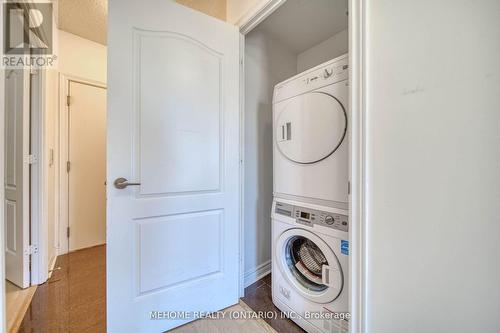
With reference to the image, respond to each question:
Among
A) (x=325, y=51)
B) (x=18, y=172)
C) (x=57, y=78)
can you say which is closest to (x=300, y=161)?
(x=325, y=51)

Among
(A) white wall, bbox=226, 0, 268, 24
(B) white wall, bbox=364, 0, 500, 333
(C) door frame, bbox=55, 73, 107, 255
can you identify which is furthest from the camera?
(C) door frame, bbox=55, 73, 107, 255

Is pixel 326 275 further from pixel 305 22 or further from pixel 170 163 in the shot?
pixel 305 22

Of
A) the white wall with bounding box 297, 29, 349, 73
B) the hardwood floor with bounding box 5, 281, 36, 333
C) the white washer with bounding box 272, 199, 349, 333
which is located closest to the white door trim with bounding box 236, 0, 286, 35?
the white wall with bounding box 297, 29, 349, 73

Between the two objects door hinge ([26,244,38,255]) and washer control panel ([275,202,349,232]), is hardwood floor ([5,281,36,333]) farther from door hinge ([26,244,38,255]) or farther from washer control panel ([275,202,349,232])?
washer control panel ([275,202,349,232])

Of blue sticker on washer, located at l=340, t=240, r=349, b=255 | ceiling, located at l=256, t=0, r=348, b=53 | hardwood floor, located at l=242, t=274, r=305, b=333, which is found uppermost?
ceiling, located at l=256, t=0, r=348, b=53

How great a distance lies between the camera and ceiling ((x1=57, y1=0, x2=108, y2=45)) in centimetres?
183

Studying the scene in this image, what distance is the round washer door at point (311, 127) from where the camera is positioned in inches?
44.1

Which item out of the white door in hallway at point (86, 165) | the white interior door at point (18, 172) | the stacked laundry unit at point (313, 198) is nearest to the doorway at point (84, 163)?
the white door in hallway at point (86, 165)

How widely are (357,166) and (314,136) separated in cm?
36

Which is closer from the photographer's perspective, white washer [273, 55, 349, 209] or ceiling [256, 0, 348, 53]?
white washer [273, 55, 349, 209]

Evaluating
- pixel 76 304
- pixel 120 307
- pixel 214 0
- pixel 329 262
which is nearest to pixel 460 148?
pixel 329 262

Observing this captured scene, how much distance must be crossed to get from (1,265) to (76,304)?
1.06m

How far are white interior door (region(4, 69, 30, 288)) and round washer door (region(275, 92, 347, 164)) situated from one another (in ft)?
6.27

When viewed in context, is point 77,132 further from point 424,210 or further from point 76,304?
point 424,210
